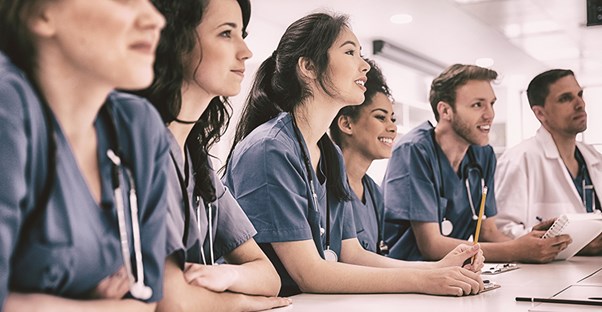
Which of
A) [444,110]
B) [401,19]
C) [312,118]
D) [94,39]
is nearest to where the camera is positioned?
[94,39]

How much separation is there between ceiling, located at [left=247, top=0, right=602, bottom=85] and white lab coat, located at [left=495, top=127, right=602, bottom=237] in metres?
1.82

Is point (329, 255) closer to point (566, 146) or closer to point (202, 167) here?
point (202, 167)

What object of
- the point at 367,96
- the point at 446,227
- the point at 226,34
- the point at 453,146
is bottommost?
the point at 446,227

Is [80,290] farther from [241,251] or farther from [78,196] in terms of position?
[241,251]

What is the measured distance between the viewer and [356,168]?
257 centimetres

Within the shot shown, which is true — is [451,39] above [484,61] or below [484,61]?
above

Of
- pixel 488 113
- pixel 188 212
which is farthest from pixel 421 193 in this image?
pixel 188 212

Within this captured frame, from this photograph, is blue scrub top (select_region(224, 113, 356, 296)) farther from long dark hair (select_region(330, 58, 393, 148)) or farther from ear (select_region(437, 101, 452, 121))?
ear (select_region(437, 101, 452, 121))

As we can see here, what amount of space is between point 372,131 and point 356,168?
0.50ft

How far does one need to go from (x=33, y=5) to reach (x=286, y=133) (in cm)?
103

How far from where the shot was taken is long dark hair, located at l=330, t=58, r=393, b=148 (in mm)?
2591

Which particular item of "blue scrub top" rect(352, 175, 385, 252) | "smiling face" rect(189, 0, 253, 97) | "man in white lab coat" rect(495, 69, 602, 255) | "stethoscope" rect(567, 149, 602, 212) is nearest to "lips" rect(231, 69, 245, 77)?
"smiling face" rect(189, 0, 253, 97)

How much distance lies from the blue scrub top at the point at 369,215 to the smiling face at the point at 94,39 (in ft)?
5.10

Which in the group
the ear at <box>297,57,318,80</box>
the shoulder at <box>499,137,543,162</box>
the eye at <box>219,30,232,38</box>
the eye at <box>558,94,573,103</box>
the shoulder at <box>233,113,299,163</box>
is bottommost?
the shoulder at <box>499,137,543,162</box>
